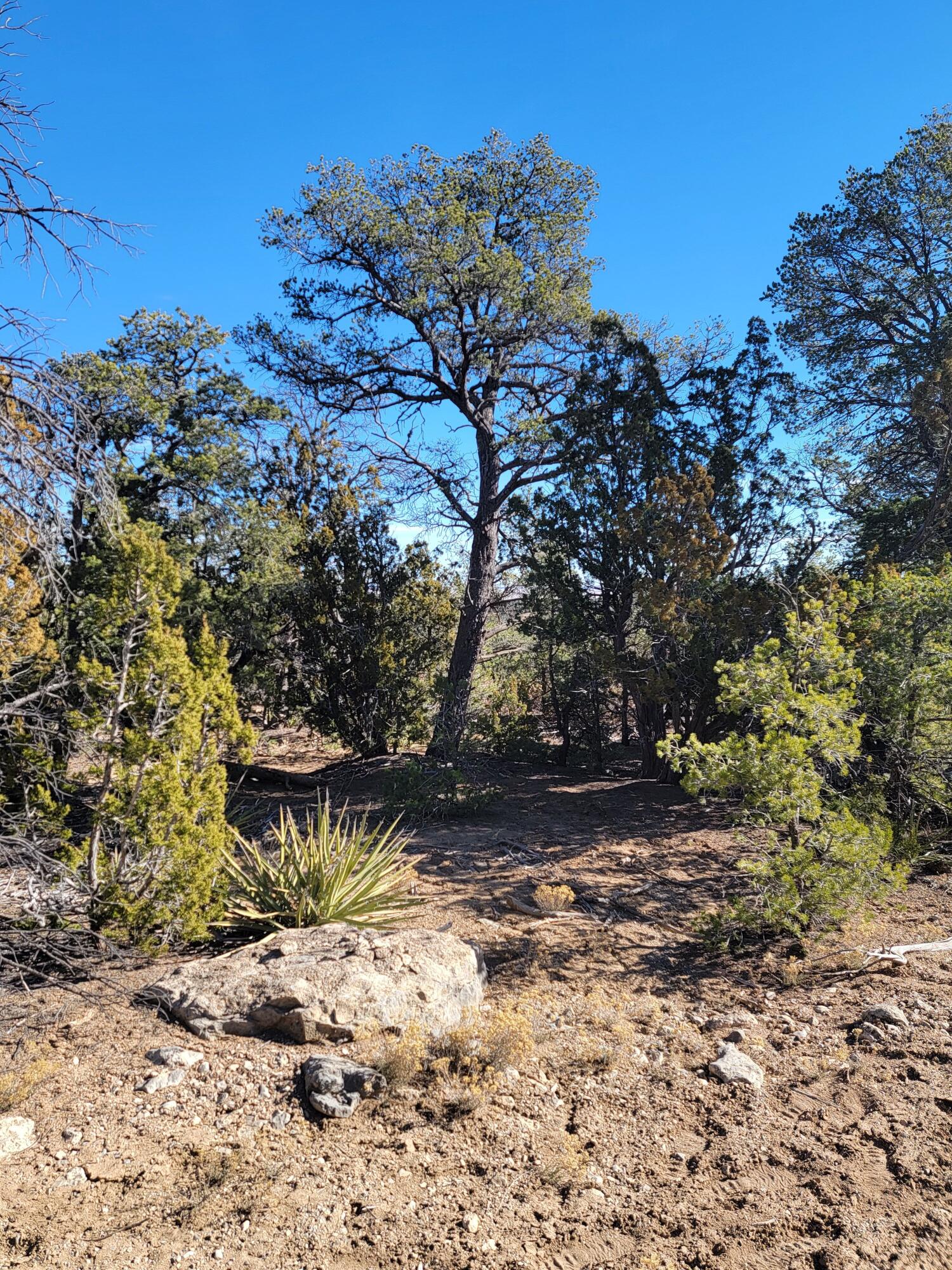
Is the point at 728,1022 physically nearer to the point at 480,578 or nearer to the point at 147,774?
the point at 147,774

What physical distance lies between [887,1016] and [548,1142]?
2.12 meters

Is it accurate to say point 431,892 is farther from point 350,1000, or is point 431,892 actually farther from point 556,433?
point 556,433

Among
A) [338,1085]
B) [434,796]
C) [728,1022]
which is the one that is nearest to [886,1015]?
[728,1022]

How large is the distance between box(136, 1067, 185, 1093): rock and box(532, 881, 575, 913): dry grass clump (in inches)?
123

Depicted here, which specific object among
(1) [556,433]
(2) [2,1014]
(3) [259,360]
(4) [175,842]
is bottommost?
(2) [2,1014]

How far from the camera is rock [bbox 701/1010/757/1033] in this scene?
4194mm

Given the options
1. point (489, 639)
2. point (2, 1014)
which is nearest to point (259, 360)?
point (489, 639)

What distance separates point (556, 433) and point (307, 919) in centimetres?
724

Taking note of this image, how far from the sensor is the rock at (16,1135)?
3.05 metres

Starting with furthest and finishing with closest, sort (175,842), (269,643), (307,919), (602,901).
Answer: (269,643) → (602,901) → (307,919) → (175,842)

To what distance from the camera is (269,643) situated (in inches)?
449

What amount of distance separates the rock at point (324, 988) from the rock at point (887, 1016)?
7.04ft

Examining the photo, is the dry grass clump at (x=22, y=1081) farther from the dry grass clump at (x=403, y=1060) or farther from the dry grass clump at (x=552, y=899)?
the dry grass clump at (x=552, y=899)

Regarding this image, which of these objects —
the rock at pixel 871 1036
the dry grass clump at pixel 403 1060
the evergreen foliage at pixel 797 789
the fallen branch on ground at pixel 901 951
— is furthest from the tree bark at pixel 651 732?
the dry grass clump at pixel 403 1060
